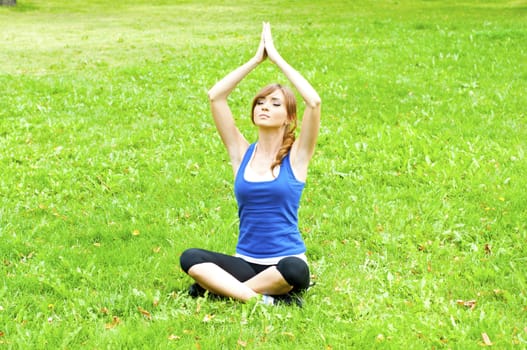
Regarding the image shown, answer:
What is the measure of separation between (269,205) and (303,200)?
8.85 ft

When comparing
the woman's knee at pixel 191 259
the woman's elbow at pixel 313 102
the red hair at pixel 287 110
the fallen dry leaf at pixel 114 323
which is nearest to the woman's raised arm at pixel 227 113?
the red hair at pixel 287 110

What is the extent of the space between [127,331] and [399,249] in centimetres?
300

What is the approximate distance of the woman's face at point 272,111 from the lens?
18.3 ft


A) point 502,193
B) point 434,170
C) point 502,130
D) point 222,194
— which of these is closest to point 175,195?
point 222,194

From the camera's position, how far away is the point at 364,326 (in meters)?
5.16

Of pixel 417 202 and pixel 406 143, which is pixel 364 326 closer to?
pixel 417 202

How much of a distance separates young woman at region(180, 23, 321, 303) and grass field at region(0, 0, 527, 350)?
0.71 feet

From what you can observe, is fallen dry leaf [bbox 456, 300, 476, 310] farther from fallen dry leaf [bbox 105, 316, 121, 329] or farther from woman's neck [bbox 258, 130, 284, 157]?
fallen dry leaf [bbox 105, 316, 121, 329]

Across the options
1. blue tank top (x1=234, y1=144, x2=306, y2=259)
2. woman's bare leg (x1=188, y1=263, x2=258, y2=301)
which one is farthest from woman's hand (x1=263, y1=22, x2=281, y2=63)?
woman's bare leg (x1=188, y1=263, x2=258, y2=301)

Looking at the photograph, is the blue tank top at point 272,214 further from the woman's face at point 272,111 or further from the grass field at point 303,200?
the grass field at point 303,200

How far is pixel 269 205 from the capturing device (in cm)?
552

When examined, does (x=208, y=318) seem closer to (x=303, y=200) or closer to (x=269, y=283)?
(x=269, y=283)

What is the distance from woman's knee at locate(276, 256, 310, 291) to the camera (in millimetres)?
5266

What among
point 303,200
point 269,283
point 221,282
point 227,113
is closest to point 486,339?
point 269,283
